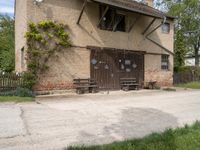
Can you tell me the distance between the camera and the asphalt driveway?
256 inches

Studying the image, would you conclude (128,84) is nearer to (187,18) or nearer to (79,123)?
(79,123)

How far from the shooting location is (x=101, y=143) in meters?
6.29

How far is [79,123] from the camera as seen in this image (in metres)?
8.38

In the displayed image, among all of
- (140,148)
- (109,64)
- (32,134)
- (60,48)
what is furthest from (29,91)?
(140,148)

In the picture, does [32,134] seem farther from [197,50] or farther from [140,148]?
[197,50]

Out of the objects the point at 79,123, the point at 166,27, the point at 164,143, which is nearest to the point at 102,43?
the point at 166,27

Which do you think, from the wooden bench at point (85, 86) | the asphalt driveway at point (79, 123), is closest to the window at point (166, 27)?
the wooden bench at point (85, 86)

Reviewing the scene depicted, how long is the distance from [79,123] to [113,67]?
11.2 metres

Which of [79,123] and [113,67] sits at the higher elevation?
[113,67]

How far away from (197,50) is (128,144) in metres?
38.9

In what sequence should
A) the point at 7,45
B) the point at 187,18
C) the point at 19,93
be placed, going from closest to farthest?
the point at 19,93
the point at 7,45
the point at 187,18

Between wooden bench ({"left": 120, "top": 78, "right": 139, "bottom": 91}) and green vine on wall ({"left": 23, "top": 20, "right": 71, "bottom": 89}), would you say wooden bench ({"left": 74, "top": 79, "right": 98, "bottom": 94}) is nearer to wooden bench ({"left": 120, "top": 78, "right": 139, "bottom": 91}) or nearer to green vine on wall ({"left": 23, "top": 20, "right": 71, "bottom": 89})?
green vine on wall ({"left": 23, "top": 20, "right": 71, "bottom": 89})

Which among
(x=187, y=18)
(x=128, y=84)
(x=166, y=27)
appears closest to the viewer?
(x=128, y=84)

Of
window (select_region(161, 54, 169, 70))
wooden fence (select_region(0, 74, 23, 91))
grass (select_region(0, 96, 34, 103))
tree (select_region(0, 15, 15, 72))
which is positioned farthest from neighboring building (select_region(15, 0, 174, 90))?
tree (select_region(0, 15, 15, 72))
